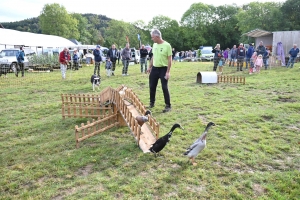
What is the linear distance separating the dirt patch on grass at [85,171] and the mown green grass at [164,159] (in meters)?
0.01

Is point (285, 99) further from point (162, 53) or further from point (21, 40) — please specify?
point (21, 40)

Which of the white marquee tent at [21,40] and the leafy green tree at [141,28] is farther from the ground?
the leafy green tree at [141,28]

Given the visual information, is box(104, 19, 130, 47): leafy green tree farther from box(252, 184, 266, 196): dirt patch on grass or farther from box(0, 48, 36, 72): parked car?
box(252, 184, 266, 196): dirt patch on grass

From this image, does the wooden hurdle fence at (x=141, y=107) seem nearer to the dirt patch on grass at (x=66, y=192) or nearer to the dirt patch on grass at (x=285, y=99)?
the dirt patch on grass at (x=66, y=192)

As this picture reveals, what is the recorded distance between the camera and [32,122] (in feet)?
20.0

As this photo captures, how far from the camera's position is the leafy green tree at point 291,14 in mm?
39750

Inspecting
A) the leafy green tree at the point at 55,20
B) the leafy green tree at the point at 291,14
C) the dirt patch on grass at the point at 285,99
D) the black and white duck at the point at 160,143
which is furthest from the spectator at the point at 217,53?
the leafy green tree at the point at 55,20

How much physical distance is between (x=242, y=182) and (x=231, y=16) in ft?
228

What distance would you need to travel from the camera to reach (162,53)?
5.83 metres

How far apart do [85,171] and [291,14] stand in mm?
46781

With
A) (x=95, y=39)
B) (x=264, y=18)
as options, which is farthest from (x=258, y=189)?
(x=95, y=39)

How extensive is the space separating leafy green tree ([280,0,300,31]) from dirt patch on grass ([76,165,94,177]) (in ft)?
145

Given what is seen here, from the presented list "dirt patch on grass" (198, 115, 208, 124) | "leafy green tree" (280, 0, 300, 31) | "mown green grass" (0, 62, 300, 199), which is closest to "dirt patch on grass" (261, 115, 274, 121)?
"mown green grass" (0, 62, 300, 199)

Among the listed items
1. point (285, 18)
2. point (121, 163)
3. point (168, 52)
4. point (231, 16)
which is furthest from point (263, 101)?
point (231, 16)
